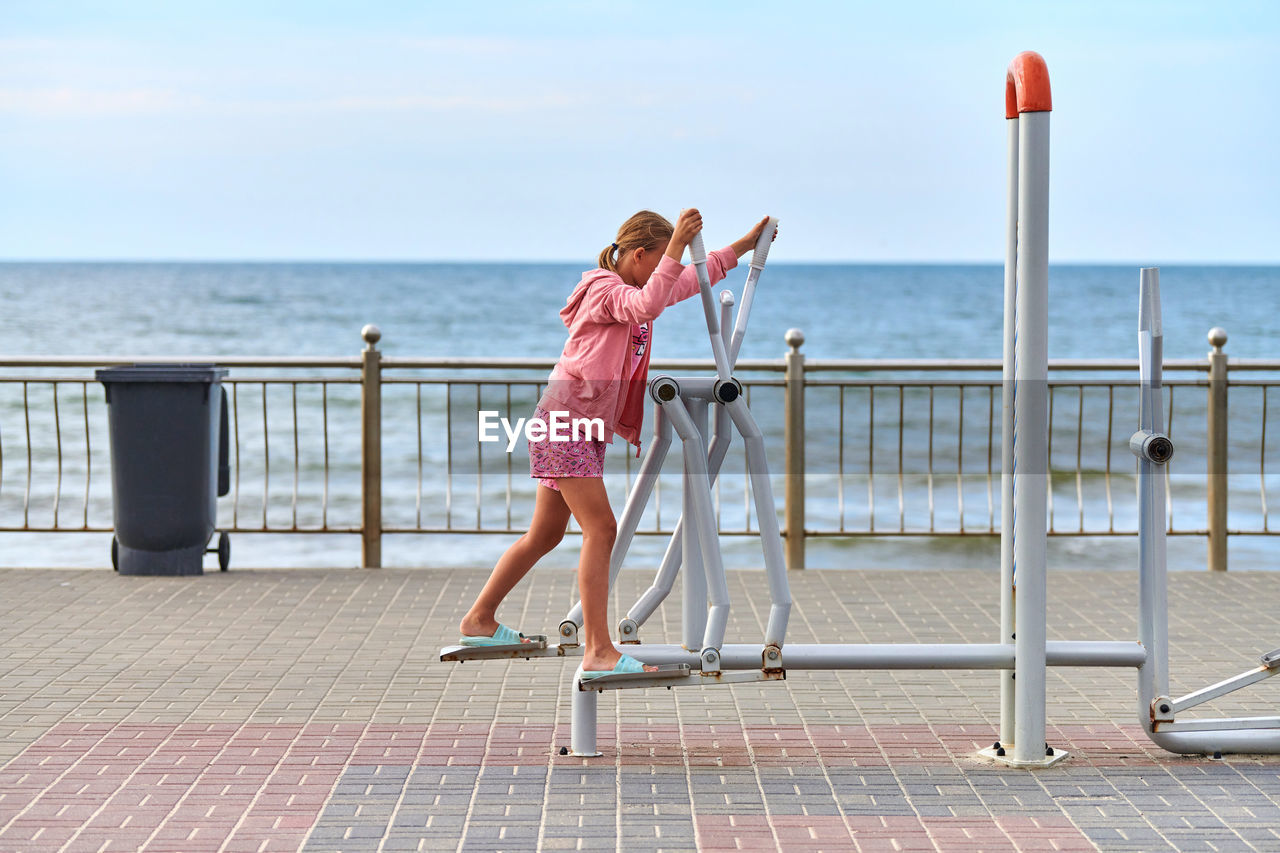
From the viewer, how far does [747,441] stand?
4707 mm

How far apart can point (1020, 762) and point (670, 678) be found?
3.99 feet

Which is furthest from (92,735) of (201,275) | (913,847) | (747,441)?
(201,275)

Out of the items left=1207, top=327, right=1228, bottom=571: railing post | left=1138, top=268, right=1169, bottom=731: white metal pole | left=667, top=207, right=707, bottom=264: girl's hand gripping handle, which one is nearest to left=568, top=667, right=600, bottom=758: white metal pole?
left=667, top=207, right=707, bottom=264: girl's hand gripping handle

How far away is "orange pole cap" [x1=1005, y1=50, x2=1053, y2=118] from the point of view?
4633 millimetres

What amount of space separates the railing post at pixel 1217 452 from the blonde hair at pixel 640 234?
5.29 metres

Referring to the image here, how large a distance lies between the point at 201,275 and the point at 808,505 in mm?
78678

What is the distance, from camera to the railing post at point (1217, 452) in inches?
351

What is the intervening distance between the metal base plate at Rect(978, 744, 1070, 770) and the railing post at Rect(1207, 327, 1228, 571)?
14.6 feet

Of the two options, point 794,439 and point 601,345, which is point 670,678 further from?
point 794,439

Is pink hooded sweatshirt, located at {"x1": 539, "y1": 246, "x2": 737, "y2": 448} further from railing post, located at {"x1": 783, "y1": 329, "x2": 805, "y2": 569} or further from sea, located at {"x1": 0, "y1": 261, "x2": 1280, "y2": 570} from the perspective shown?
sea, located at {"x1": 0, "y1": 261, "x2": 1280, "y2": 570}

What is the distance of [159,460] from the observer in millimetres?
8492

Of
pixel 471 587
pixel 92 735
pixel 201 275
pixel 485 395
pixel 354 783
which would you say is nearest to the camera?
pixel 354 783

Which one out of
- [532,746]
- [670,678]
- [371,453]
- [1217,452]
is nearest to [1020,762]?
[670,678]

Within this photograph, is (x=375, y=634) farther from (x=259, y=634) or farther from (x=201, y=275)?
(x=201, y=275)
